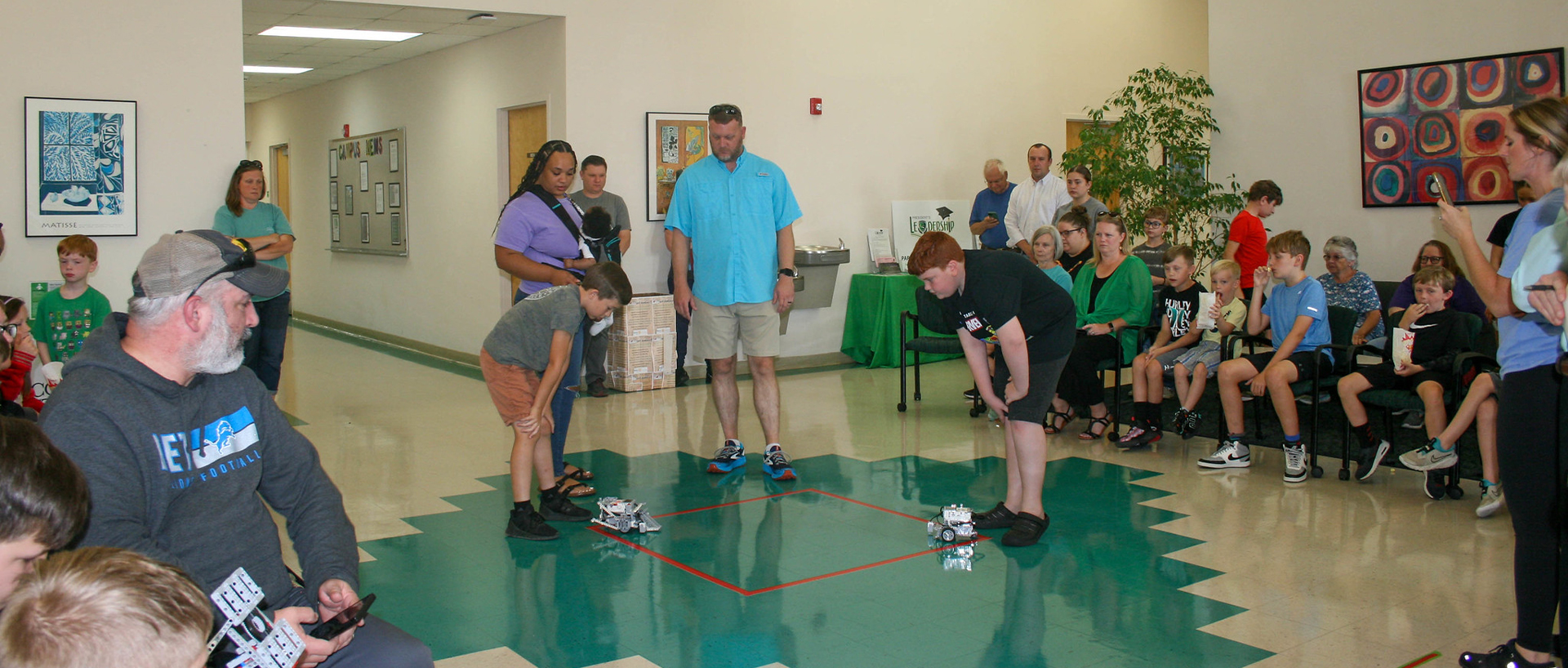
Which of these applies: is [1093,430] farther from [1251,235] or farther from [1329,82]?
[1329,82]

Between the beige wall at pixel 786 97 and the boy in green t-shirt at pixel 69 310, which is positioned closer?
the boy in green t-shirt at pixel 69 310

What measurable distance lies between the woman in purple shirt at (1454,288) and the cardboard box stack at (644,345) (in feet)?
14.6

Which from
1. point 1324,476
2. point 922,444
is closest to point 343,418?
point 922,444

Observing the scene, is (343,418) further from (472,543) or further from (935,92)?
(935,92)

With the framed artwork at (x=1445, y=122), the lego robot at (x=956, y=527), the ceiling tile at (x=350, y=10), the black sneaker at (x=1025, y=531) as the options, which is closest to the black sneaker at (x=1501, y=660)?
the black sneaker at (x=1025, y=531)

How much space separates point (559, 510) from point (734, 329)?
1311mm

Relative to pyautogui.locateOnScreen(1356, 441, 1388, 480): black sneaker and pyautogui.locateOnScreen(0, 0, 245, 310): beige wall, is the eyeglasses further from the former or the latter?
pyautogui.locateOnScreen(0, 0, 245, 310): beige wall

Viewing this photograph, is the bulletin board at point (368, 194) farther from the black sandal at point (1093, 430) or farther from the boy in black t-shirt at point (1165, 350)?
the boy in black t-shirt at point (1165, 350)

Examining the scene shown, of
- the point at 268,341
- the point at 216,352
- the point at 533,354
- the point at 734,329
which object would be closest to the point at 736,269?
the point at 734,329

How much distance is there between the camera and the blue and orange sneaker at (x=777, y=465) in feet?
17.5

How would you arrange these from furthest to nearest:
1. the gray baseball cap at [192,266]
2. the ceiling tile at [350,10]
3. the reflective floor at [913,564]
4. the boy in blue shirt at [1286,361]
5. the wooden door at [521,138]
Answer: the wooden door at [521,138], the ceiling tile at [350,10], the boy in blue shirt at [1286,361], the reflective floor at [913,564], the gray baseball cap at [192,266]

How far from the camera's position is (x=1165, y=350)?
6082 mm

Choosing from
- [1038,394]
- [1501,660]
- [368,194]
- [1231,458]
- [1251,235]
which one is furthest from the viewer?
[368,194]

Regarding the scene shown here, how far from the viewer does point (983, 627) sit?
3.42 metres
